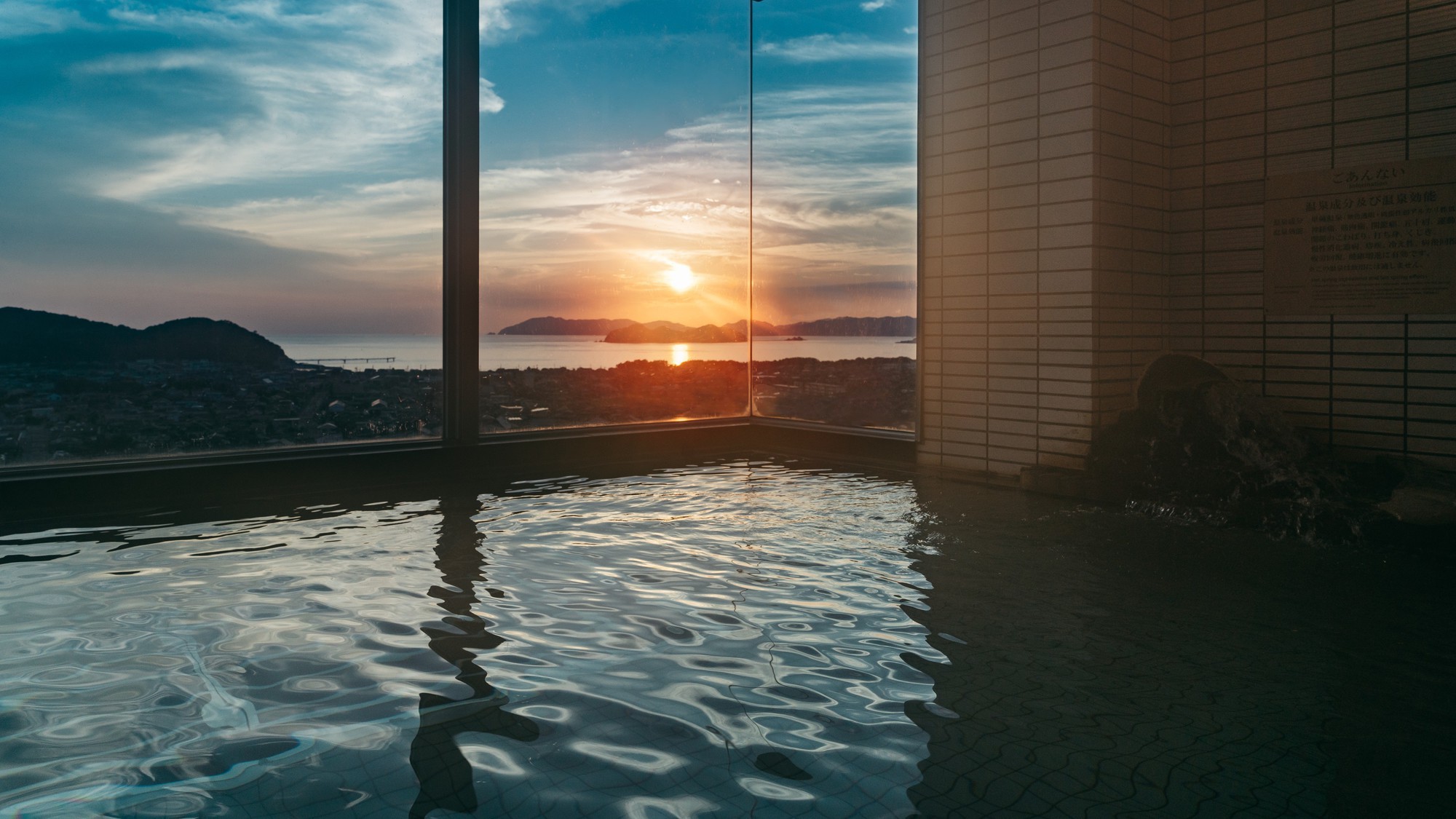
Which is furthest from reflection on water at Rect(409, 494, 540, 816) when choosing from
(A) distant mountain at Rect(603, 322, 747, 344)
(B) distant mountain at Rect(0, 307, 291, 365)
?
(A) distant mountain at Rect(603, 322, 747, 344)

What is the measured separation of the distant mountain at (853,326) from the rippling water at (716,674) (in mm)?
2119

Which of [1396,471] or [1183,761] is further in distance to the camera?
[1396,471]

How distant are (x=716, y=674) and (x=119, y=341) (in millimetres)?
3531

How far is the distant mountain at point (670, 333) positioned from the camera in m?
6.07

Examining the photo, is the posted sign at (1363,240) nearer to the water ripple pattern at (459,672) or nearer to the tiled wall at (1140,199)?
the tiled wall at (1140,199)

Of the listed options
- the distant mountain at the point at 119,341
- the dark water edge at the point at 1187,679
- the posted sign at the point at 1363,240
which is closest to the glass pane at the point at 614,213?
the distant mountain at the point at 119,341

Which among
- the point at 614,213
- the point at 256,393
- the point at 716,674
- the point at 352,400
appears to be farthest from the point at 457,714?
the point at 614,213

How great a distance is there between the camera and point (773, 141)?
6371 millimetres

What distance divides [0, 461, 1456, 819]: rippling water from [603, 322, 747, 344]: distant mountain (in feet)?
9.28

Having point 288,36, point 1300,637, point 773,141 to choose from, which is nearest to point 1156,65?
point 773,141

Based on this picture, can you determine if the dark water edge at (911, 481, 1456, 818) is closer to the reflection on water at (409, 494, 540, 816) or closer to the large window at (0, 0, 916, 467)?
the reflection on water at (409, 494, 540, 816)

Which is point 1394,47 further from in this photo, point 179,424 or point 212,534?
point 179,424

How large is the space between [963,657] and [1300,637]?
2.81 ft

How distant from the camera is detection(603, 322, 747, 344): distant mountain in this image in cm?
607
